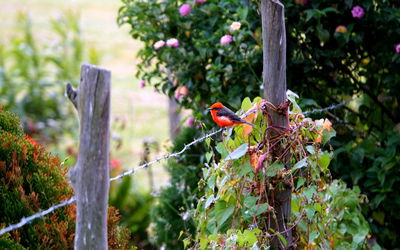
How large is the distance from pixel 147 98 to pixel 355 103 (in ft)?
23.3

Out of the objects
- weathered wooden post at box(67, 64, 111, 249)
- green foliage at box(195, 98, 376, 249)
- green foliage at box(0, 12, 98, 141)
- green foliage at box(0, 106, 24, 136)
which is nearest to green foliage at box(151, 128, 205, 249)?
green foliage at box(195, 98, 376, 249)

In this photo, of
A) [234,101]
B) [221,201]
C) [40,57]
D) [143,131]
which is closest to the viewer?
[221,201]

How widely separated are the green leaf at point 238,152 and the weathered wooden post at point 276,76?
162 mm

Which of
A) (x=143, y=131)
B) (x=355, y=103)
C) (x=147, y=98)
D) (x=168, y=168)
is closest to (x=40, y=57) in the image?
(x=143, y=131)

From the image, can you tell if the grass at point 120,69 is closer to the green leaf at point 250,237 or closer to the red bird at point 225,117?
the red bird at point 225,117

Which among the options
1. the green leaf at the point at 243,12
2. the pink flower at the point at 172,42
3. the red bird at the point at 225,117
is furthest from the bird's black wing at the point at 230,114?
the pink flower at the point at 172,42

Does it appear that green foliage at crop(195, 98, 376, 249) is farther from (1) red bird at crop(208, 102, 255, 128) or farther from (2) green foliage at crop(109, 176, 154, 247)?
(2) green foliage at crop(109, 176, 154, 247)

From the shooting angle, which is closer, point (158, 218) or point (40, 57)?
point (158, 218)

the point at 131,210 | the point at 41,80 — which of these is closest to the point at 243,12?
the point at 131,210

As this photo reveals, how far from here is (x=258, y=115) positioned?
2.51 metres

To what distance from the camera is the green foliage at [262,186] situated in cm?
243

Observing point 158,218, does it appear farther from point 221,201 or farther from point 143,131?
point 143,131

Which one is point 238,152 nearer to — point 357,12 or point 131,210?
point 357,12

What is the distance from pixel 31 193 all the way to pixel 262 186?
94cm
